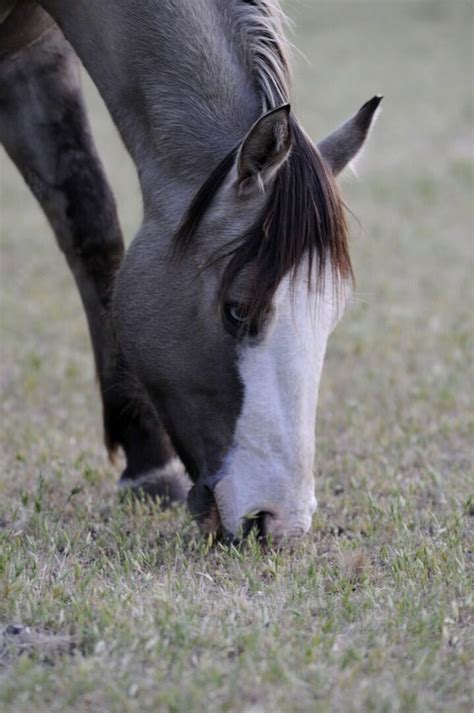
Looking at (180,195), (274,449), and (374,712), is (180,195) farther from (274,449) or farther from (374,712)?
(374,712)

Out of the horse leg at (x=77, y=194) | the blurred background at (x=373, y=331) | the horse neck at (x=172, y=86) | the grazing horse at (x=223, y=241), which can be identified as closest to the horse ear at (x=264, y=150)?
the grazing horse at (x=223, y=241)

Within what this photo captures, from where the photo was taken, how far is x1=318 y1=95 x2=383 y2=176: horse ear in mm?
3445

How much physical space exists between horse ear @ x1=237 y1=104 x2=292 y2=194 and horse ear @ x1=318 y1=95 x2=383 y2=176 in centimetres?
40

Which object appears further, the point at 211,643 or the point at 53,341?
the point at 53,341

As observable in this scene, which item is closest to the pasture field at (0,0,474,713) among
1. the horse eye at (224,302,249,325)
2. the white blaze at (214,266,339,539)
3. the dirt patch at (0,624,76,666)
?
the dirt patch at (0,624,76,666)

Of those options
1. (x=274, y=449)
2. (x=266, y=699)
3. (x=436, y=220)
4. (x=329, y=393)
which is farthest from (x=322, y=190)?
(x=436, y=220)

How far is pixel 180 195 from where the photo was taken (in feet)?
11.1

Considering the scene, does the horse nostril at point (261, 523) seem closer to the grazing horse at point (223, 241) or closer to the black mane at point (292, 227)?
the grazing horse at point (223, 241)

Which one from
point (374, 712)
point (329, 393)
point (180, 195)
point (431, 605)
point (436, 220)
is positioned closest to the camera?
point (374, 712)

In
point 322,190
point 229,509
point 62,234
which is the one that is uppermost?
point 322,190

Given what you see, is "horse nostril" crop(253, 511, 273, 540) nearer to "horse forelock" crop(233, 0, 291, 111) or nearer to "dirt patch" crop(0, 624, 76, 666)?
"dirt patch" crop(0, 624, 76, 666)

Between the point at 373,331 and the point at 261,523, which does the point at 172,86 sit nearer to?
the point at 261,523

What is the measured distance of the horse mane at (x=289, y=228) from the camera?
3.07 metres

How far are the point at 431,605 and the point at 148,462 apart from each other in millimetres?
1565
